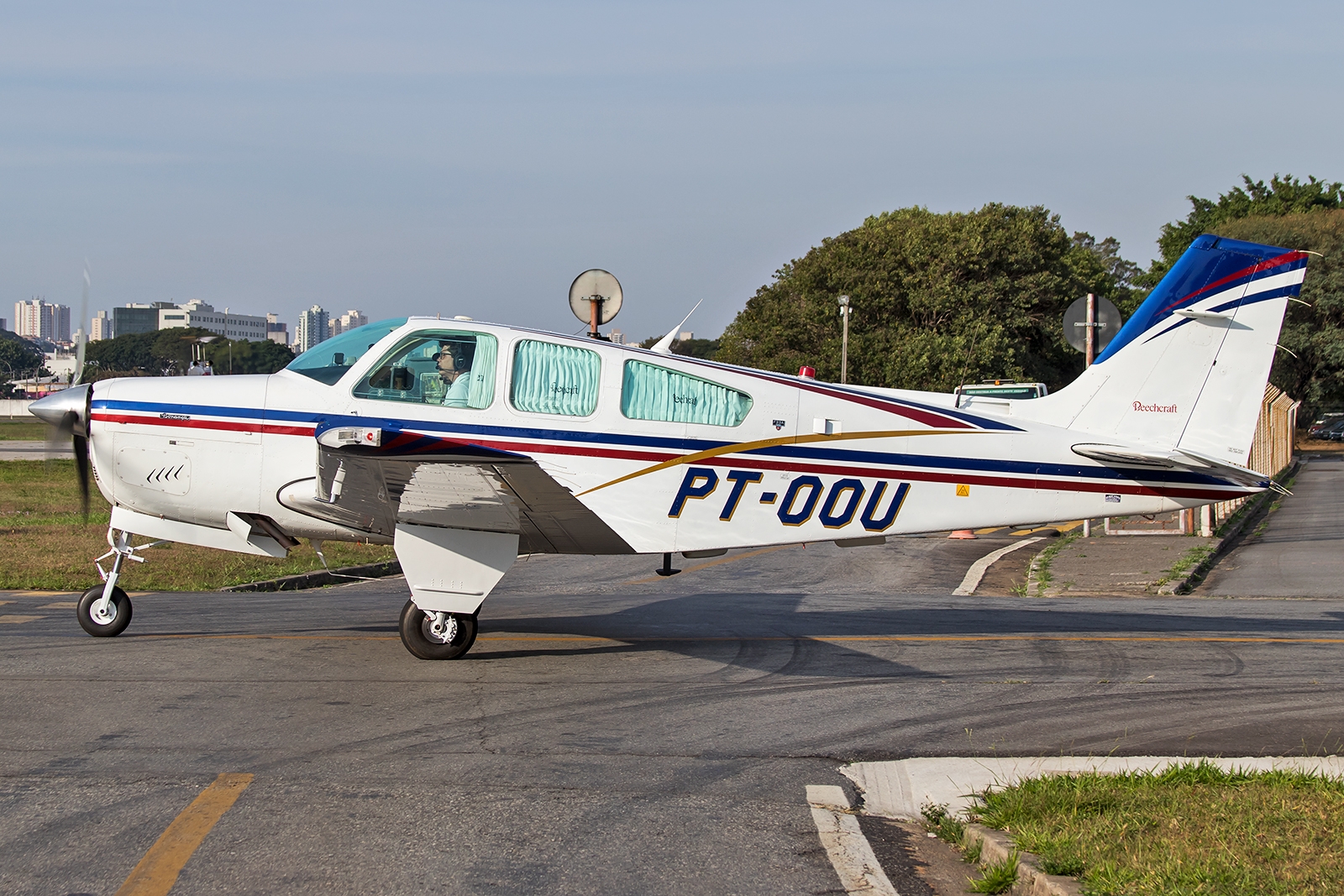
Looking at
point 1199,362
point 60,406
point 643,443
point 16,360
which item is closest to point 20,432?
point 16,360

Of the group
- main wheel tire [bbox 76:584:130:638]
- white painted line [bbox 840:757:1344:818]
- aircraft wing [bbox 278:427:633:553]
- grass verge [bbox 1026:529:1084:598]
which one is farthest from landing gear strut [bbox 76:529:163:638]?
grass verge [bbox 1026:529:1084:598]

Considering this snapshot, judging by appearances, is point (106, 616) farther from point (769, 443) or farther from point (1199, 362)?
point (1199, 362)

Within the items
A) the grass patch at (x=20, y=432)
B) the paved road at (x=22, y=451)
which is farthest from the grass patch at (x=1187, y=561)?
the grass patch at (x=20, y=432)

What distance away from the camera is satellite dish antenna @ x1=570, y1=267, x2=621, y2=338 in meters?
12.8

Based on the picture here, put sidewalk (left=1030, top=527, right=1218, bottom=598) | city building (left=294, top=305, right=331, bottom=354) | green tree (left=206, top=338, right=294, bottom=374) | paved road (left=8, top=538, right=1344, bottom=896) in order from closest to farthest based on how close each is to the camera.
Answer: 1. paved road (left=8, top=538, right=1344, bottom=896)
2. sidewalk (left=1030, top=527, right=1218, bottom=598)
3. green tree (left=206, top=338, right=294, bottom=374)
4. city building (left=294, top=305, right=331, bottom=354)

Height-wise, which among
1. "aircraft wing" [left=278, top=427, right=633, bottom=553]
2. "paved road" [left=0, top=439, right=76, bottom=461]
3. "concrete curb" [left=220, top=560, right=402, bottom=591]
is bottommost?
"paved road" [left=0, top=439, right=76, bottom=461]

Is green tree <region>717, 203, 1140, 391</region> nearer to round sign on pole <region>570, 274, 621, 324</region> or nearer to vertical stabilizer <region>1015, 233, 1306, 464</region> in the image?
round sign on pole <region>570, 274, 621, 324</region>

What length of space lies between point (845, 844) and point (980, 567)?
1212cm

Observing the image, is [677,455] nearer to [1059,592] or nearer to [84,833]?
[84,833]

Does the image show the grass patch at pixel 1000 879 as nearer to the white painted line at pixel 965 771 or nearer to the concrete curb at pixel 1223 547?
the white painted line at pixel 965 771

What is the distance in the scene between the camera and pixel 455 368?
27.5ft

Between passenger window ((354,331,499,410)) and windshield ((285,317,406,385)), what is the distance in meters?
0.22

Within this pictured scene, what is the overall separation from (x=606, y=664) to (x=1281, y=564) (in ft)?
40.4

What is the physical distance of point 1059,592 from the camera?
43.9 feet
